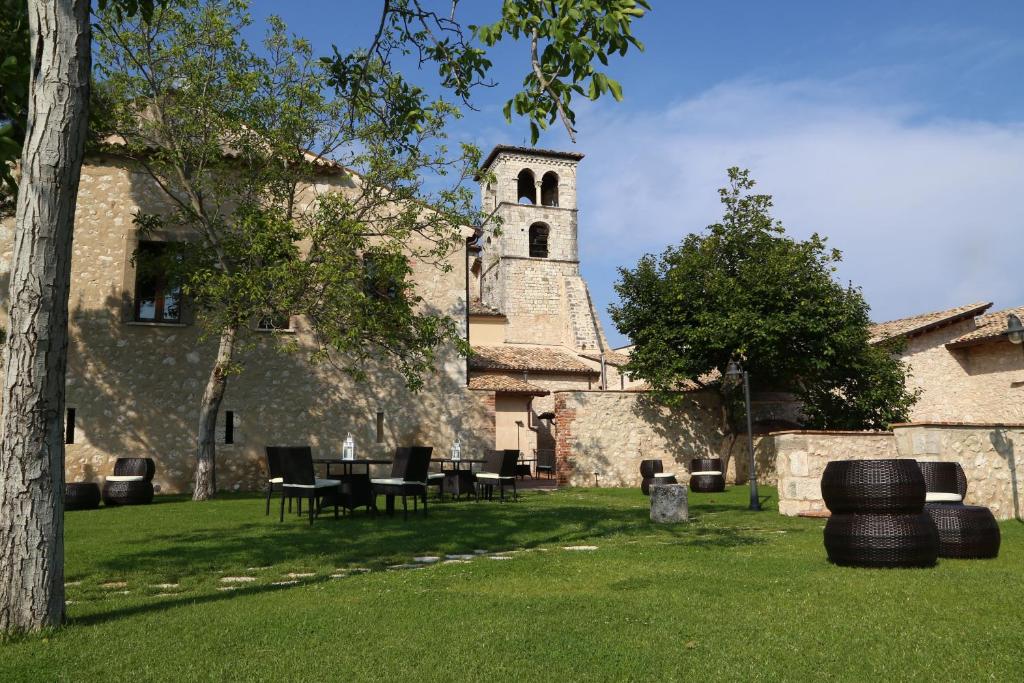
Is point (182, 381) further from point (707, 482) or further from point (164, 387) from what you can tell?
point (707, 482)

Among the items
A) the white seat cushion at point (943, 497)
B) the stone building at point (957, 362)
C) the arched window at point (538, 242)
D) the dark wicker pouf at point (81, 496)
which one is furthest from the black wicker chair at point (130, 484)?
the arched window at point (538, 242)

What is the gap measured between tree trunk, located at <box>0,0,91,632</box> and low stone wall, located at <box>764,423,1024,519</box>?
8.90 meters

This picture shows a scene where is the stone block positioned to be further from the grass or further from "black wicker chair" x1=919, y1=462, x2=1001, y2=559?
"black wicker chair" x1=919, y1=462, x2=1001, y2=559

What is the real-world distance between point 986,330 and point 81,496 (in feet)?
79.5

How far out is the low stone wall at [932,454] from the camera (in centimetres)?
993

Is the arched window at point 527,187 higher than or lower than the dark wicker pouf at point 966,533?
higher

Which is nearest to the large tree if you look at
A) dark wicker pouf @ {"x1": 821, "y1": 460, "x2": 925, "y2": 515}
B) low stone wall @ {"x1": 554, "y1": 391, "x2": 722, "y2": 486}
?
dark wicker pouf @ {"x1": 821, "y1": 460, "x2": 925, "y2": 515}

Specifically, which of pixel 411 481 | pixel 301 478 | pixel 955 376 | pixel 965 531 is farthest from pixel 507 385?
pixel 965 531

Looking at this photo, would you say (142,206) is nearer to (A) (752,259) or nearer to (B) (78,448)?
(B) (78,448)

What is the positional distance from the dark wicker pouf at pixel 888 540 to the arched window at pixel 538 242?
127 feet

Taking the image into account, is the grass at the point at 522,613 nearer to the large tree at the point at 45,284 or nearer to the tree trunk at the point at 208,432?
the large tree at the point at 45,284

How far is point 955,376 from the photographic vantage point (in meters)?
23.6

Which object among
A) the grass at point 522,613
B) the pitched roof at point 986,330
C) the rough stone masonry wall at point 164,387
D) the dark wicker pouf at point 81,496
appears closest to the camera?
the grass at point 522,613

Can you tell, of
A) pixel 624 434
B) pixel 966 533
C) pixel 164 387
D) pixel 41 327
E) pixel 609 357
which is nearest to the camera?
pixel 41 327
